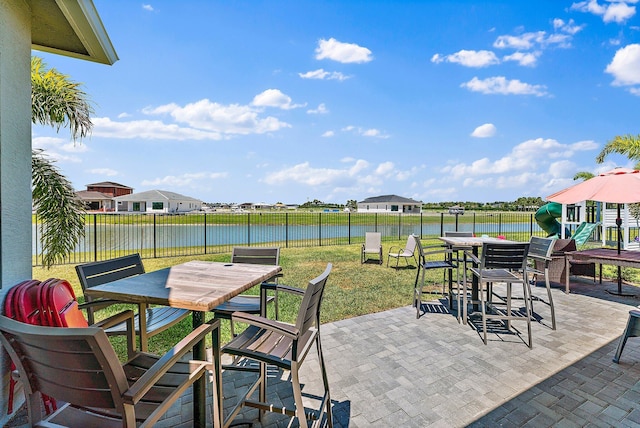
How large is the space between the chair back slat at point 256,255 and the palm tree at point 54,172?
348 centimetres

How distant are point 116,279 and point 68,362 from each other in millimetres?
1806

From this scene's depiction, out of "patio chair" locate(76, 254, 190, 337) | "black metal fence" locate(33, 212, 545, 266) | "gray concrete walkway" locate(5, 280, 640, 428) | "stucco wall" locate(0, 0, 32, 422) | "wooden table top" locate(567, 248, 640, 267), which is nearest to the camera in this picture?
"stucco wall" locate(0, 0, 32, 422)

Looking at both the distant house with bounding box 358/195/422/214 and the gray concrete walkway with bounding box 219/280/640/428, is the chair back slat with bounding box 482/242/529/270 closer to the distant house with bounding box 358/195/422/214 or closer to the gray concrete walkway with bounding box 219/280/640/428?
the gray concrete walkway with bounding box 219/280/640/428

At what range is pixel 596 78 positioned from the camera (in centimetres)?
1304

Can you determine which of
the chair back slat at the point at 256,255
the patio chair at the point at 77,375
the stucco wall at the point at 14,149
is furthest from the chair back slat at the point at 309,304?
the stucco wall at the point at 14,149

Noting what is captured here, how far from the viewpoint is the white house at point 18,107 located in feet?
6.35

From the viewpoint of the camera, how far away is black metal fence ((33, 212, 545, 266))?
34.0ft

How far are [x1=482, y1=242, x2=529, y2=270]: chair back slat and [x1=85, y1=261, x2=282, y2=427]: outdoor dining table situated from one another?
253 centimetres

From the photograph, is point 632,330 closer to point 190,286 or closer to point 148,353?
point 190,286

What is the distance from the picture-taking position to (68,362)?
112cm

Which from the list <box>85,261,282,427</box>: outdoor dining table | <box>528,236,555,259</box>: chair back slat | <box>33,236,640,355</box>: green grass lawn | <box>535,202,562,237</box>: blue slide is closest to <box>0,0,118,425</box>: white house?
<box>85,261,282,427</box>: outdoor dining table

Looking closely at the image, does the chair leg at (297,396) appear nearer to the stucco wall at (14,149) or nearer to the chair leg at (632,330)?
the stucco wall at (14,149)

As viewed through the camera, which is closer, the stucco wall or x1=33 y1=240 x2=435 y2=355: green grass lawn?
the stucco wall

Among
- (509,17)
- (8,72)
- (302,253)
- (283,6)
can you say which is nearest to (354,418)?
(8,72)
